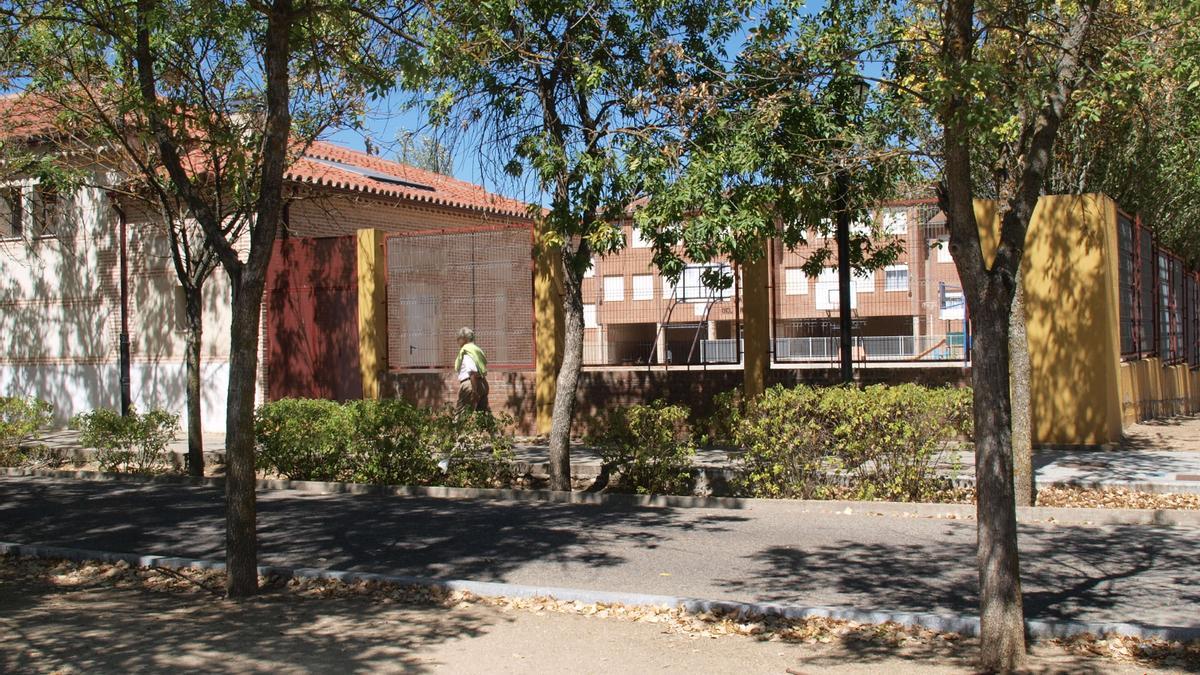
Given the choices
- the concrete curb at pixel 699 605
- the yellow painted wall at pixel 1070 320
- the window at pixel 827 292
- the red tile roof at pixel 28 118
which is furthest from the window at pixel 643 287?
the concrete curb at pixel 699 605

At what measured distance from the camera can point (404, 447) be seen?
1152cm

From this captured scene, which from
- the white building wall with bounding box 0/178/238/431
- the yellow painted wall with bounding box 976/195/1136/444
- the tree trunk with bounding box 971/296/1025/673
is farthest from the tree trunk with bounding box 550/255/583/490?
the white building wall with bounding box 0/178/238/431

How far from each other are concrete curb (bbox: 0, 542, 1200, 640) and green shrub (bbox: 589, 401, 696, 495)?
3819mm

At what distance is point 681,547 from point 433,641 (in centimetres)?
270

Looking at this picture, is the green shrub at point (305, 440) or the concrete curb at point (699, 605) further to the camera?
the green shrub at point (305, 440)

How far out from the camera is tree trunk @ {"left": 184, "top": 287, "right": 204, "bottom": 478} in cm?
1255

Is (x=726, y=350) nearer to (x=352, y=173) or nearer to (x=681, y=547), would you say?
(x=681, y=547)

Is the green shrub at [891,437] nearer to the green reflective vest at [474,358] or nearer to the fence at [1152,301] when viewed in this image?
the green reflective vest at [474,358]

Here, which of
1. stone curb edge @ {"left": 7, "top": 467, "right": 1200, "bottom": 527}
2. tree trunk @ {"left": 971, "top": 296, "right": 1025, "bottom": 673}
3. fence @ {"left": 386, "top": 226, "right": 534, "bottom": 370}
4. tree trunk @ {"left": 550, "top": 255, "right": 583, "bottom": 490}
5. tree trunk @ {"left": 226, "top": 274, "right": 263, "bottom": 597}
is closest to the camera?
tree trunk @ {"left": 971, "top": 296, "right": 1025, "bottom": 673}

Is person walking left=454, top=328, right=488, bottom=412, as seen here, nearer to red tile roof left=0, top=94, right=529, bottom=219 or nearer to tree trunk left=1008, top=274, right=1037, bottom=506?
red tile roof left=0, top=94, right=529, bottom=219

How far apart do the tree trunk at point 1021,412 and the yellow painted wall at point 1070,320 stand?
3.87 metres

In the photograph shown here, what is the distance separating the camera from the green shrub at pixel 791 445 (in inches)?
393

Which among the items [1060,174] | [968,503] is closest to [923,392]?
[968,503]

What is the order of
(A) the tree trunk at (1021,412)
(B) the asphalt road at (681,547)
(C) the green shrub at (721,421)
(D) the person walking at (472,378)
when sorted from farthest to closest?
(D) the person walking at (472,378)
(C) the green shrub at (721,421)
(A) the tree trunk at (1021,412)
(B) the asphalt road at (681,547)
